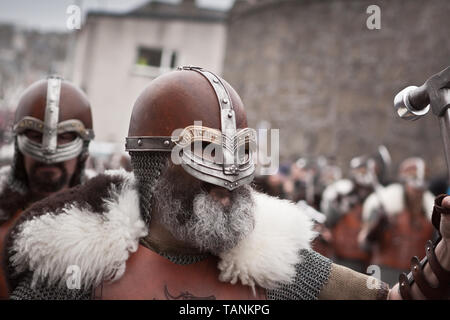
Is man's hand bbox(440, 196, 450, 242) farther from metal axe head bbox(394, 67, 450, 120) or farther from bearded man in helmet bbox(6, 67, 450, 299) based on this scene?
metal axe head bbox(394, 67, 450, 120)

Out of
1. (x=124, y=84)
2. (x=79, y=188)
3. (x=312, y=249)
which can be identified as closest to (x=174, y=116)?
(x=79, y=188)

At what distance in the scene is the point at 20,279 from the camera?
254 cm

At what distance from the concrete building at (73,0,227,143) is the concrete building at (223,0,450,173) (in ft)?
4.16

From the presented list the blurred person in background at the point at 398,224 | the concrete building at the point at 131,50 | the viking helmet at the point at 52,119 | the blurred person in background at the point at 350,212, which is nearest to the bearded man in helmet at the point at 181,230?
the viking helmet at the point at 52,119

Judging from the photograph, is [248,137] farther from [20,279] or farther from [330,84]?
[330,84]

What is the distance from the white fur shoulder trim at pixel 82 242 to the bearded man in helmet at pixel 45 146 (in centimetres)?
108

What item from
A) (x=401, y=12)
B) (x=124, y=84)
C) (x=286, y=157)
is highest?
(x=401, y=12)

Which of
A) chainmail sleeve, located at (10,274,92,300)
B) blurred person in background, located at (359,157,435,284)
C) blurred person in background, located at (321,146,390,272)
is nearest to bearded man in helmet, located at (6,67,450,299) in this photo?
chainmail sleeve, located at (10,274,92,300)

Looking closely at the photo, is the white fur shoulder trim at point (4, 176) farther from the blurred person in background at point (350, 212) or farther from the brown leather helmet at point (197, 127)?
the blurred person in background at point (350, 212)

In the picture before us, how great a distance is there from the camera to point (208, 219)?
2393mm

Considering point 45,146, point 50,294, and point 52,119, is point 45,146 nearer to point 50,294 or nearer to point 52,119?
point 52,119

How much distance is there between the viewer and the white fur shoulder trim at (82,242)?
7.98 feet

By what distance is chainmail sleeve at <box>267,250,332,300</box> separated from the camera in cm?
258

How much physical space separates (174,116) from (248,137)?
330 mm
